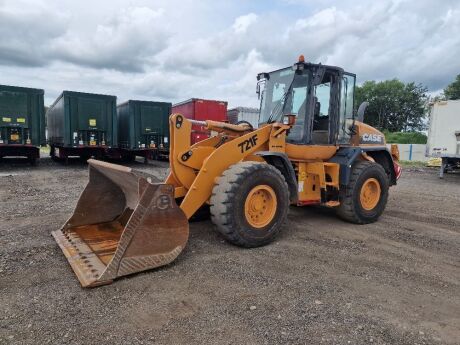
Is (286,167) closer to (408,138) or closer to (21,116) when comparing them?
(21,116)

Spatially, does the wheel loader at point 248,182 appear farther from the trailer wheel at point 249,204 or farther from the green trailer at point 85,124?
the green trailer at point 85,124

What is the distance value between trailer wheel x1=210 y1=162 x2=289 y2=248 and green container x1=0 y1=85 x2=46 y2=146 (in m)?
11.9

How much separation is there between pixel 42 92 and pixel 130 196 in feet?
36.7

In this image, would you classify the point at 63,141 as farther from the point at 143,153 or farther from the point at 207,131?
the point at 207,131

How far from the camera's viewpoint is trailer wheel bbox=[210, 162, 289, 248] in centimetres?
439

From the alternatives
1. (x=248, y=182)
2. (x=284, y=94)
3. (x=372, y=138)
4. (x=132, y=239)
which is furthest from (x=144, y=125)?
(x=132, y=239)

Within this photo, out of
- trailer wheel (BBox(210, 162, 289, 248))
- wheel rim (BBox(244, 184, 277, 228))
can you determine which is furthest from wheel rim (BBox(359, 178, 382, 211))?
wheel rim (BBox(244, 184, 277, 228))

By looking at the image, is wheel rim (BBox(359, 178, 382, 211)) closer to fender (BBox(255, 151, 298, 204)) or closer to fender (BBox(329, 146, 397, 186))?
fender (BBox(329, 146, 397, 186))

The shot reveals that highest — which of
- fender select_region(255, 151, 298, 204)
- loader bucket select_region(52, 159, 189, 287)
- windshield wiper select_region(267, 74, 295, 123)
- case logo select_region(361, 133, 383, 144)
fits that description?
windshield wiper select_region(267, 74, 295, 123)

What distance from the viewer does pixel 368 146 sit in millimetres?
6812

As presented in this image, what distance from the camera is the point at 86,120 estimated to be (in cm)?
1466

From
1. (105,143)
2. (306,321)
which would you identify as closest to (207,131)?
(306,321)

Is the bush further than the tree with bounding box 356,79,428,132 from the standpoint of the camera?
No

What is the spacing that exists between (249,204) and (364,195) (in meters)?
2.76
